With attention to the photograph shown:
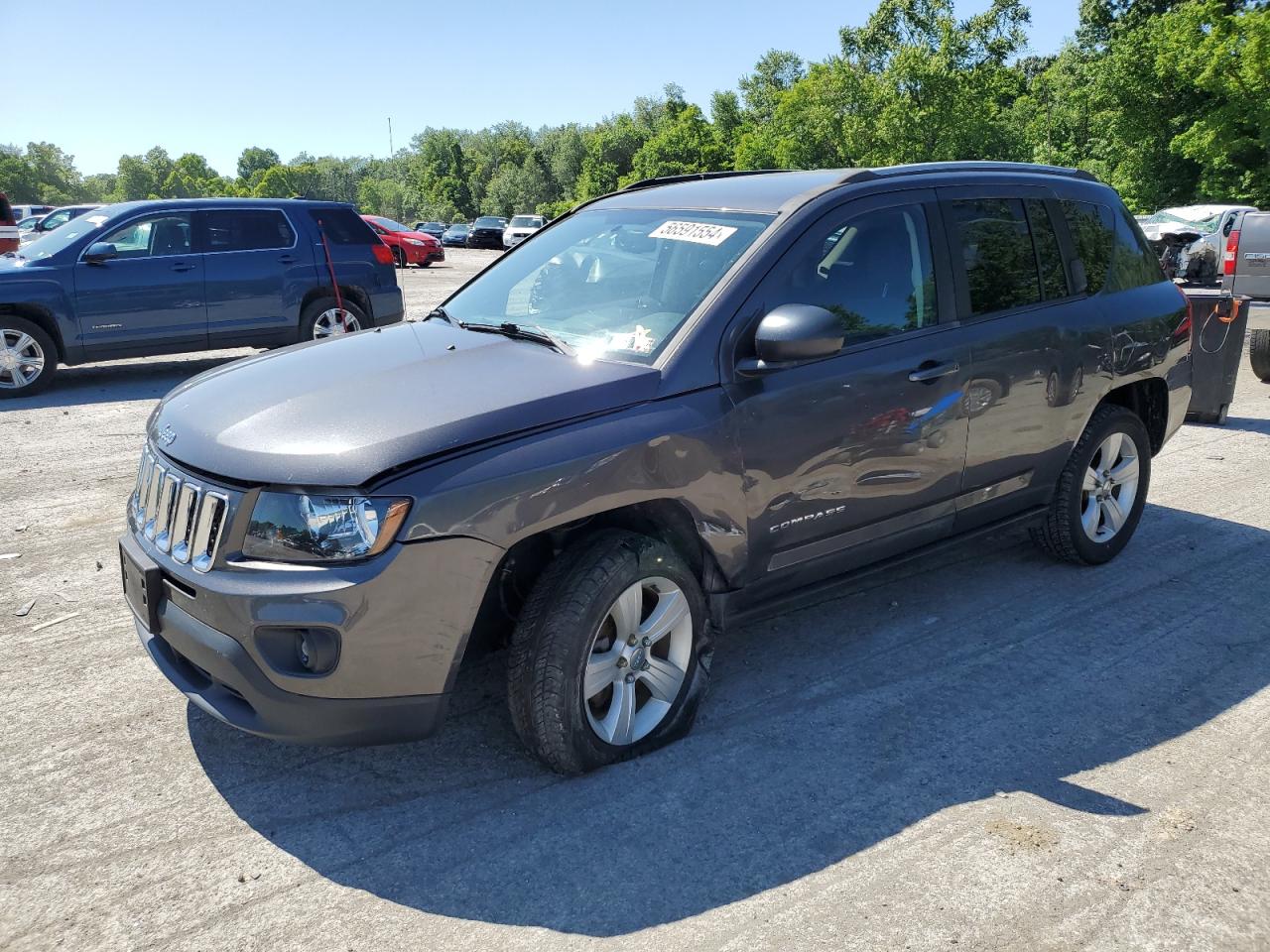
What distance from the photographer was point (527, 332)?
3.77 m

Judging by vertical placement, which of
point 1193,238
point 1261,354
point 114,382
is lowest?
point 114,382

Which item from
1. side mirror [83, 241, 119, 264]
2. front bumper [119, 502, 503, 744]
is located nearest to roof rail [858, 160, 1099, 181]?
front bumper [119, 502, 503, 744]

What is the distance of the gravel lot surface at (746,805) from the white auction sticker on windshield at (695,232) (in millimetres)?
1683

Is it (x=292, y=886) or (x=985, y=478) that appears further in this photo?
(x=985, y=478)

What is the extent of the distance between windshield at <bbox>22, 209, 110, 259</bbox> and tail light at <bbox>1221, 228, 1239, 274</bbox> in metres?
13.1

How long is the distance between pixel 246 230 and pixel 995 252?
28.5ft

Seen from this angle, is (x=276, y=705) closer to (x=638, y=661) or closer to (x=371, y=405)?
(x=371, y=405)

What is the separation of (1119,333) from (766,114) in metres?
93.6

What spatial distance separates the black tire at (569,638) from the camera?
3.09 metres

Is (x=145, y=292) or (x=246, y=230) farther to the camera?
(x=246, y=230)

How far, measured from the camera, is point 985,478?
14.4ft

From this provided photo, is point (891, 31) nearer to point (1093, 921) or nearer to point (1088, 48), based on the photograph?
point (1088, 48)

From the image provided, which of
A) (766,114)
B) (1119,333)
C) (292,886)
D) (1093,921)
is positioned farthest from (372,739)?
(766,114)

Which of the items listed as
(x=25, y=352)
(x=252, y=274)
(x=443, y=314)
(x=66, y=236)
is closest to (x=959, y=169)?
(x=443, y=314)
